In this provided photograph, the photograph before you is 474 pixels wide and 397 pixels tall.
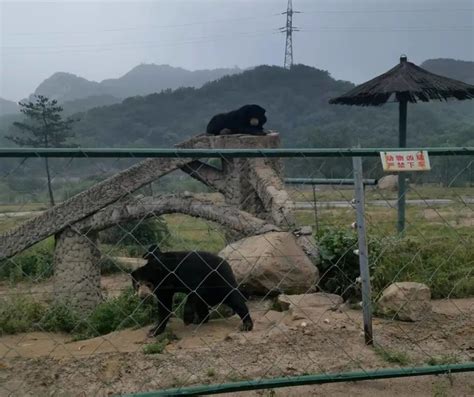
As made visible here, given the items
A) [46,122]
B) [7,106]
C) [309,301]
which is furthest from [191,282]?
[7,106]

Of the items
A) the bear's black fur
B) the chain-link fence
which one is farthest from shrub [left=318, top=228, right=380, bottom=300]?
the bear's black fur

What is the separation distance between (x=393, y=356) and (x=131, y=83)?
404 feet

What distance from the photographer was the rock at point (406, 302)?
17.1 feet

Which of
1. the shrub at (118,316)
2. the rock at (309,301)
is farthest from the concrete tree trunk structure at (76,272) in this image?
the rock at (309,301)

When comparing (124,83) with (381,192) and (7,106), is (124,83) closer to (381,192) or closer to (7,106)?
(7,106)

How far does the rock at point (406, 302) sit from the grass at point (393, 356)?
856 millimetres

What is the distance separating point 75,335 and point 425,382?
369 cm

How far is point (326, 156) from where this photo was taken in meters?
3.50

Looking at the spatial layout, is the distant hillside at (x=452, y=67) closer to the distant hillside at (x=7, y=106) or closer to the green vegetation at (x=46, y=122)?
the green vegetation at (x=46, y=122)

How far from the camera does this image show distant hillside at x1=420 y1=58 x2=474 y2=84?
211 ft

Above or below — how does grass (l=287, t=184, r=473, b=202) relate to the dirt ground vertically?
above

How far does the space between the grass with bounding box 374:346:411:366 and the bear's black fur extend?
48.3 inches

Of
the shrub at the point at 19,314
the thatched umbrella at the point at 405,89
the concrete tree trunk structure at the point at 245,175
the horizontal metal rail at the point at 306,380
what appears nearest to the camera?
the horizontal metal rail at the point at 306,380

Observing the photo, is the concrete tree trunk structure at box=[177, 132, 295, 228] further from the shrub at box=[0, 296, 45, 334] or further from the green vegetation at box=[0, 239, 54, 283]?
the green vegetation at box=[0, 239, 54, 283]
